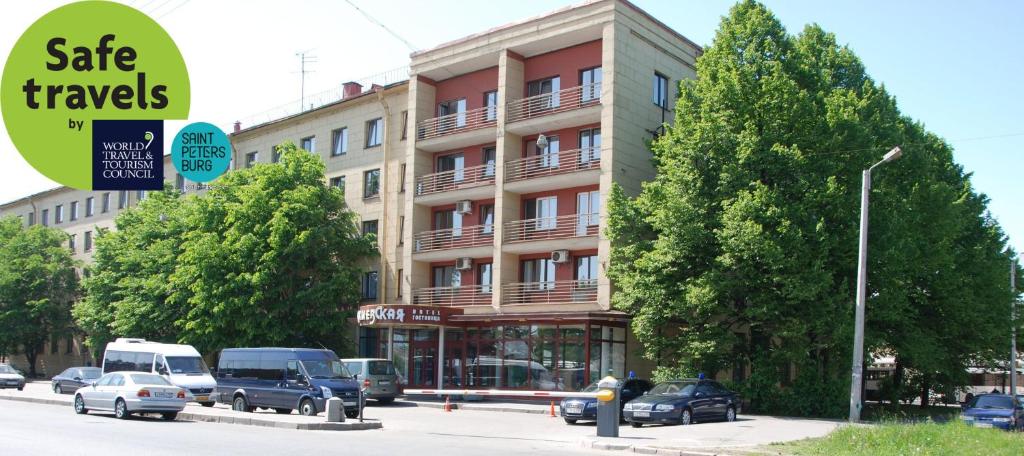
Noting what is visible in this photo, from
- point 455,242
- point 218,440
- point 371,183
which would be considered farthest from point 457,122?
point 218,440

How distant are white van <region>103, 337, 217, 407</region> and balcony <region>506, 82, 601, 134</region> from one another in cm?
1532

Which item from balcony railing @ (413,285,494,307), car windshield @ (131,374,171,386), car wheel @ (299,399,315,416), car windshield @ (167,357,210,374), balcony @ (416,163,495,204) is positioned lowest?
car wheel @ (299,399,315,416)

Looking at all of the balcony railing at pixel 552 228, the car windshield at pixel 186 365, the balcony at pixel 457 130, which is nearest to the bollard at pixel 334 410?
the car windshield at pixel 186 365

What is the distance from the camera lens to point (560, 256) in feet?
117

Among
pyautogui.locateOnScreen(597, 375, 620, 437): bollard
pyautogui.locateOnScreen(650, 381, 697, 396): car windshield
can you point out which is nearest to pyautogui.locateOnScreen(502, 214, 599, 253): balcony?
pyautogui.locateOnScreen(650, 381, 697, 396): car windshield

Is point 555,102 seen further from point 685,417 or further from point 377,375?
point 685,417

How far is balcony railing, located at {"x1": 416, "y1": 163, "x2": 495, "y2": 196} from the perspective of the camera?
1531 inches

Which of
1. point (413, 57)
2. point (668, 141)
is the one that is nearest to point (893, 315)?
point (668, 141)

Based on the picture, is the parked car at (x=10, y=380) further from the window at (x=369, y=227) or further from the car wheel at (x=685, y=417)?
the car wheel at (x=685, y=417)

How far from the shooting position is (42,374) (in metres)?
68.2

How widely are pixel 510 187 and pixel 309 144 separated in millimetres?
14721

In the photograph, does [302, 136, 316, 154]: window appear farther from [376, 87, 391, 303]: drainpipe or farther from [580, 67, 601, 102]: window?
[580, 67, 601, 102]: window

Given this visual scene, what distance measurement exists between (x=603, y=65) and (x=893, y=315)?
45.0 ft

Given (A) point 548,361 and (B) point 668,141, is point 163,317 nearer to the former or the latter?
(A) point 548,361
